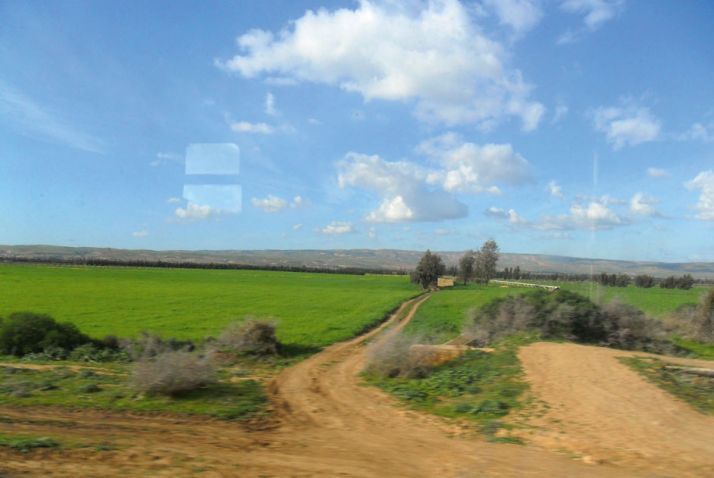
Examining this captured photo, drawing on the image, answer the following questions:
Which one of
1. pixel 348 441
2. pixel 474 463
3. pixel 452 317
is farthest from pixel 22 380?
pixel 452 317

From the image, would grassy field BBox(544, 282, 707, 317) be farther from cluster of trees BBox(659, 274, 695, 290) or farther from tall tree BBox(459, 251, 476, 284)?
cluster of trees BBox(659, 274, 695, 290)

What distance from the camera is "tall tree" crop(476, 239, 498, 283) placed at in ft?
348

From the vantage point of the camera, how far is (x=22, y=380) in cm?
1424

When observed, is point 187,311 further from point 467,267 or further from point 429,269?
point 467,267

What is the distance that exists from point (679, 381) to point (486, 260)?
9490 cm

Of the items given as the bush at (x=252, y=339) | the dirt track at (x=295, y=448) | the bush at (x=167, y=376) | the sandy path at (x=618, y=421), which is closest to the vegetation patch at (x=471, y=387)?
the sandy path at (x=618, y=421)

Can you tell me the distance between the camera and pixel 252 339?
20.0 metres

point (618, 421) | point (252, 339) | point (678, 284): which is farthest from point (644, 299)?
point (618, 421)

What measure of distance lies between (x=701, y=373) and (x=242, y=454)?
42.6 feet

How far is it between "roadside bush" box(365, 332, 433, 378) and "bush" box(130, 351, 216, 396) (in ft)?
17.7

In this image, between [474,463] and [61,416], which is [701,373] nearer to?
[474,463]

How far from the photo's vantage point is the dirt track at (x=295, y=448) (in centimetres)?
754

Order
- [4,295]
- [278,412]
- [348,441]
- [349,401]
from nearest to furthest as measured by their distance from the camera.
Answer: [348,441], [278,412], [349,401], [4,295]

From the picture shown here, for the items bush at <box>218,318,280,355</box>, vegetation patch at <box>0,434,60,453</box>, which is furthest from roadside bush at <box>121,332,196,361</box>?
vegetation patch at <box>0,434,60,453</box>
